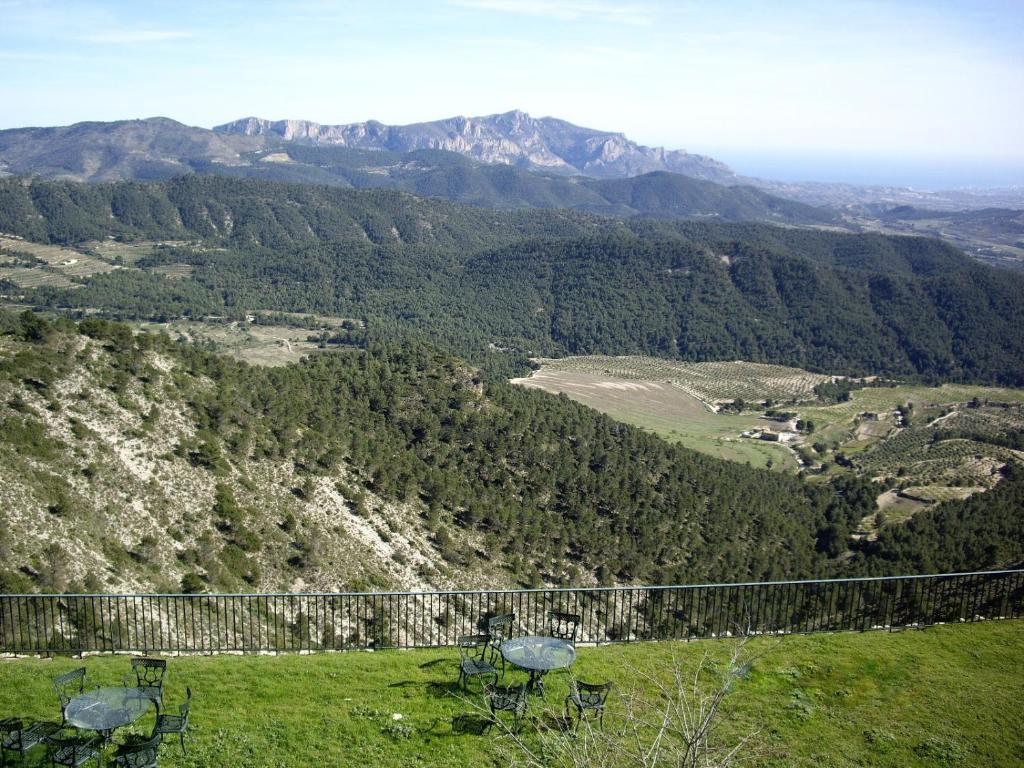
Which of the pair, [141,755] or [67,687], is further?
[67,687]

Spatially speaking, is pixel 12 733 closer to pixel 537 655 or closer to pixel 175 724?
pixel 175 724

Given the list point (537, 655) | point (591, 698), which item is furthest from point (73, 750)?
point (591, 698)

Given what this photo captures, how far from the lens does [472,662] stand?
14672 millimetres

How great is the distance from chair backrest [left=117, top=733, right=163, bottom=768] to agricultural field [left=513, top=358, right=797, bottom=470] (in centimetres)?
8058

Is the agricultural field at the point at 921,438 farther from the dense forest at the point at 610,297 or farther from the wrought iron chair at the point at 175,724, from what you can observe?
the wrought iron chair at the point at 175,724

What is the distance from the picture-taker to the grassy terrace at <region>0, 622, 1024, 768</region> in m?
13.0

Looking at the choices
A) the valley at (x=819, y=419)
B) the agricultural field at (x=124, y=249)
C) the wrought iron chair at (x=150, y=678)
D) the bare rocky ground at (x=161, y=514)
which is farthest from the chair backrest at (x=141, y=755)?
the agricultural field at (x=124, y=249)

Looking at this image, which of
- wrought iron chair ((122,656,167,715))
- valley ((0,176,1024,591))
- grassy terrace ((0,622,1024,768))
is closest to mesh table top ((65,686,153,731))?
wrought iron chair ((122,656,167,715))

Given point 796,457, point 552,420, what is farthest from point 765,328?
point 552,420

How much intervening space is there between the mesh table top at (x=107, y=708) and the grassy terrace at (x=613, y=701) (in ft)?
3.50

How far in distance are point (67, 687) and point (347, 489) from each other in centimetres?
2296

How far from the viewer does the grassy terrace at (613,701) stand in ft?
42.7

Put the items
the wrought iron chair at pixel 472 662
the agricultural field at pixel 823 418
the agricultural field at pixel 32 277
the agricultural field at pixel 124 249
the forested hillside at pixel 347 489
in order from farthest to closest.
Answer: the agricultural field at pixel 124 249 < the agricultural field at pixel 32 277 < the agricultural field at pixel 823 418 < the forested hillside at pixel 347 489 < the wrought iron chair at pixel 472 662

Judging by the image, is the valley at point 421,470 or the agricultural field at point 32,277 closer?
the valley at point 421,470
